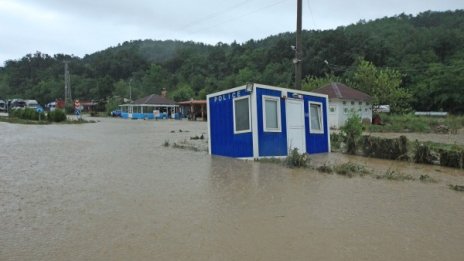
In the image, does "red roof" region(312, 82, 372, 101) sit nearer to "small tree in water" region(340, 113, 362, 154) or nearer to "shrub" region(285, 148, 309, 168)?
"small tree in water" region(340, 113, 362, 154)

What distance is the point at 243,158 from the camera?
13.9 meters

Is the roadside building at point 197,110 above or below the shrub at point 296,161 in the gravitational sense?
above

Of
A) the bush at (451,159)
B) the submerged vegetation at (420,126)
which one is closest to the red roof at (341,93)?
the submerged vegetation at (420,126)

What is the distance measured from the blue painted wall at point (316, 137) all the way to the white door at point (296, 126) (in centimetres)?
35

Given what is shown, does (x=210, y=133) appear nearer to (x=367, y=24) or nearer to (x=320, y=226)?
(x=320, y=226)

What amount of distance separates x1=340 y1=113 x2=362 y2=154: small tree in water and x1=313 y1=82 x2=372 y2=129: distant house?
17.9m

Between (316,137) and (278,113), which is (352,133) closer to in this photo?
(316,137)

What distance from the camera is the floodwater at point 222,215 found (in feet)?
16.5

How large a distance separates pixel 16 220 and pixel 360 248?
4827 millimetres

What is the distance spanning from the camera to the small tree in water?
15828 mm

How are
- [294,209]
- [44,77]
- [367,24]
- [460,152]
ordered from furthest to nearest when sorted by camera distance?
[44,77] < [367,24] < [460,152] < [294,209]

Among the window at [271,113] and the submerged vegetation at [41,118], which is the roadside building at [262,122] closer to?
the window at [271,113]

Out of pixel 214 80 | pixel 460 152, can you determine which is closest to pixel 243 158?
pixel 460 152

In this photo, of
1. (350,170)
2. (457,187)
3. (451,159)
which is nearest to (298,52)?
(451,159)
